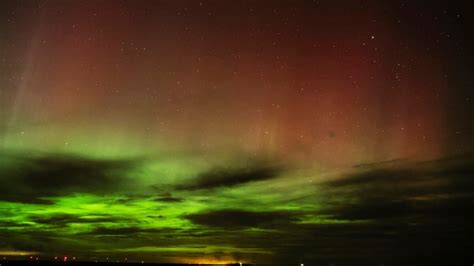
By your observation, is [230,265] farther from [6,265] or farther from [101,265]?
[6,265]

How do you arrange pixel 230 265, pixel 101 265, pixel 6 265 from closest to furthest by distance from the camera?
pixel 6 265 → pixel 230 265 → pixel 101 265

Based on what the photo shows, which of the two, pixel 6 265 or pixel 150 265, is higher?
pixel 6 265

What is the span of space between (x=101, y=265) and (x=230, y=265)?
8173cm

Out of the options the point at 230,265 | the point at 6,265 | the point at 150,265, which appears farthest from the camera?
the point at 150,265

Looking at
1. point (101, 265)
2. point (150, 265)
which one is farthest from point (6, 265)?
point (150, 265)

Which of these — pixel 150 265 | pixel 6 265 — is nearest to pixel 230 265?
pixel 150 265

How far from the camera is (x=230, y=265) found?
5704 inches

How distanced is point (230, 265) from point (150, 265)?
262 ft

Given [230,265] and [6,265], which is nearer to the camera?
[6,265]

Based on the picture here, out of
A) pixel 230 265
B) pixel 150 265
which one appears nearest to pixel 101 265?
pixel 150 265

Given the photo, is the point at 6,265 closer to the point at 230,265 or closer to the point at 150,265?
the point at 150,265

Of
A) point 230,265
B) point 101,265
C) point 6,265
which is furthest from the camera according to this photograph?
point 101,265

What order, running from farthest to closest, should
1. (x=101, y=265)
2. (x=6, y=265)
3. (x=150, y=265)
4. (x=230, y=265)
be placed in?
(x=150, y=265)
(x=101, y=265)
(x=230, y=265)
(x=6, y=265)

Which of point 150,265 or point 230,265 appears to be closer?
point 230,265
